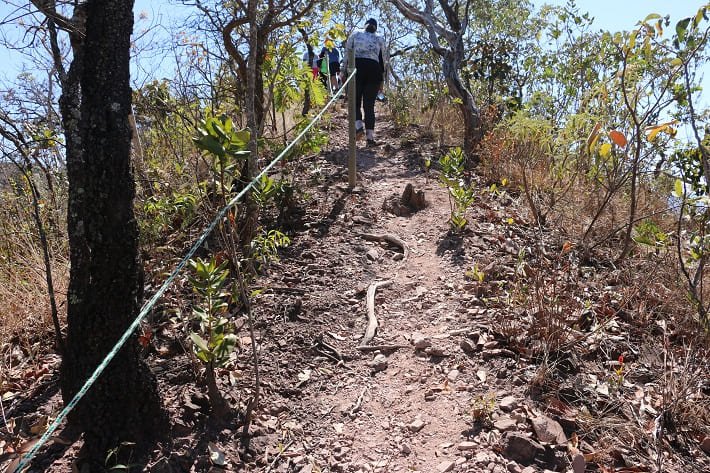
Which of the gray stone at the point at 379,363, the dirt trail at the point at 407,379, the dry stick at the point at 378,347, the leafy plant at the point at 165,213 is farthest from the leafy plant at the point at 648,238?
the leafy plant at the point at 165,213

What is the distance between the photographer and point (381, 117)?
10.2 m

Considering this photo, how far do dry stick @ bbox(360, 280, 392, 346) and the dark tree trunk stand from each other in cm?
145

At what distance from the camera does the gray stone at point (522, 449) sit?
213cm

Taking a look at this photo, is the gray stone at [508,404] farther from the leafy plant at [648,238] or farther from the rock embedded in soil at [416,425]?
the leafy plant at [648,238]

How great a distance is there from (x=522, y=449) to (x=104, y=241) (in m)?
2.10

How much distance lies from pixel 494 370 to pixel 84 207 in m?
2.24

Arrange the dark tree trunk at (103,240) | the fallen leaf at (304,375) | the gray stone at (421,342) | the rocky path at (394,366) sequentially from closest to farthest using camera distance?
the dark tree trunk at (103,240) → the rocky path at (394,366) → the fallen leaf at (304,375) → the gray stone at (421,342)

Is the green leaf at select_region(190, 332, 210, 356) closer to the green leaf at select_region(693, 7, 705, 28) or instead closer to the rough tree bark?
the green leaf at select_region(693, 7, 705, 28)

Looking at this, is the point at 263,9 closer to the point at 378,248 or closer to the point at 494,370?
the point at 378,248

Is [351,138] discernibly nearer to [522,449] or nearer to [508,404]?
[508,404]

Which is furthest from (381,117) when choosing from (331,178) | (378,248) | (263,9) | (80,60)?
(80,60)

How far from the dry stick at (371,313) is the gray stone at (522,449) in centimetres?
118

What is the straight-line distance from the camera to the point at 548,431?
2205mm

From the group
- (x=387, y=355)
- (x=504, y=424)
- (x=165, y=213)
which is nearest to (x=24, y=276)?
(x=165, y=213)
